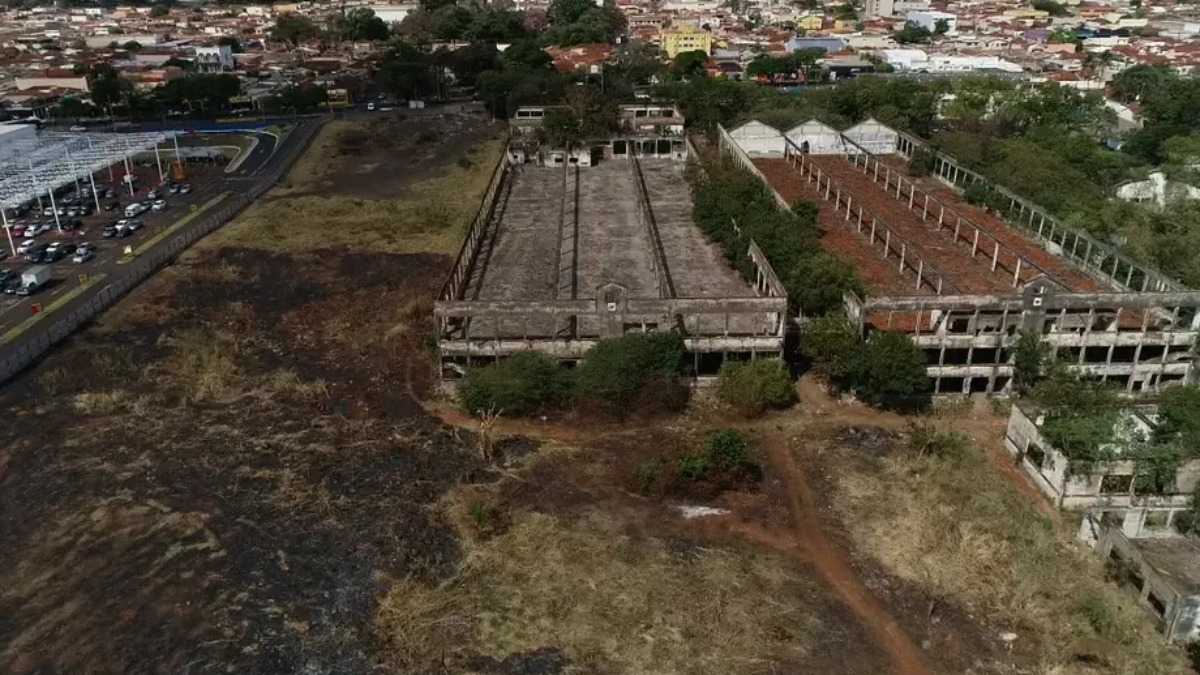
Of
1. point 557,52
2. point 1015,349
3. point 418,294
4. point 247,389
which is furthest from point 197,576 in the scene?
point 557,52

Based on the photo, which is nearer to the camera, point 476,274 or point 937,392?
point 937,392

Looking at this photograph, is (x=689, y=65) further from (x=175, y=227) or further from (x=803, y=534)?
(x=803, y=534)

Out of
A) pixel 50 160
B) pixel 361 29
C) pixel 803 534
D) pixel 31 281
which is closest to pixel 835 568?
pixel 803 534

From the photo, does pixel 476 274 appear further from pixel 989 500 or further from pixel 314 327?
pixel 989 500

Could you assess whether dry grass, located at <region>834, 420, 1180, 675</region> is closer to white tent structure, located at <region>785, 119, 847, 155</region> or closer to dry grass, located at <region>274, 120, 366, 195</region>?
white tent structure, located at <region>785, 119, 847, 155</region>

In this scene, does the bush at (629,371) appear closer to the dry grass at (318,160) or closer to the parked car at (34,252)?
the parked car at (34,252)

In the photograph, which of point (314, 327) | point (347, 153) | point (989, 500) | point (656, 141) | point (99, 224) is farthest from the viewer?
point (347, 153)

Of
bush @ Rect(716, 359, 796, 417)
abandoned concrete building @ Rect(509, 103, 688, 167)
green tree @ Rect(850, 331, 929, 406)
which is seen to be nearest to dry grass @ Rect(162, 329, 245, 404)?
bush @ Rect(716, 359, 796, 417)
